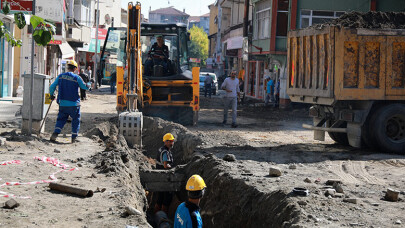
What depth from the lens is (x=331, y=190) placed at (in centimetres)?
772

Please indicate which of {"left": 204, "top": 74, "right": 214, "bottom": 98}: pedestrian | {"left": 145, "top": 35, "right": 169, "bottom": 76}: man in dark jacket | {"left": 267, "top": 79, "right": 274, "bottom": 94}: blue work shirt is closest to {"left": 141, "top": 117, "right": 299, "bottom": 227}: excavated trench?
{"left": 145, "top": 35, "right": 169, "bottom": 76}: man in dark jacket

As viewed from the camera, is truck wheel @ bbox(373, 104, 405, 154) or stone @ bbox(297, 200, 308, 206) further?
truck wheel @ bbox(373, 104, 405, 154)

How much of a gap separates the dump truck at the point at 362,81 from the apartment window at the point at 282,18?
17.9 metres

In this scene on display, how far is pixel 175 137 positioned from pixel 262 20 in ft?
65.7

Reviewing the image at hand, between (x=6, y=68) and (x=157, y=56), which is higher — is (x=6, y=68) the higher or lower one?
the lower one

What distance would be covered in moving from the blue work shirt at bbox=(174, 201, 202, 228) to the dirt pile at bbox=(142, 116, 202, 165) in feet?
20.4

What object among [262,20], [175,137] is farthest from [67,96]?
[262,20]

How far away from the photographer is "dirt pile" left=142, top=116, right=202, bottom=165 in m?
13.7

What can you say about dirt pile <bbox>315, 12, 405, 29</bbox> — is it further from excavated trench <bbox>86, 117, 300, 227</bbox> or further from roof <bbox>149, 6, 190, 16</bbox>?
roof <bbox>149, 6, 190, 16</bbox>

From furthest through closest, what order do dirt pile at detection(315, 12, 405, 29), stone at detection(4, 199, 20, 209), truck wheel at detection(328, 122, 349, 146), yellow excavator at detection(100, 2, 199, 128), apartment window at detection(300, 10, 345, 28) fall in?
apartment window at detection(300, 10, 345, 28) < yellow excavator at detection(100, 2, 199, 128) < truck wheel at detection(328, 122, 349, 146) < dirt pile at detection(315, 12, 405, 29) < stone at detection(4, 199, 20, 209)

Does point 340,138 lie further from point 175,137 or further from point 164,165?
point 164,165

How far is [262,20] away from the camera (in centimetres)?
3328

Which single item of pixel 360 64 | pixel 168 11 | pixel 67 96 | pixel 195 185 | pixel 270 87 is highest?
pixel 168 11

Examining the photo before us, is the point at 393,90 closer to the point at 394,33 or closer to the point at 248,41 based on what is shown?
the point at 394,33
